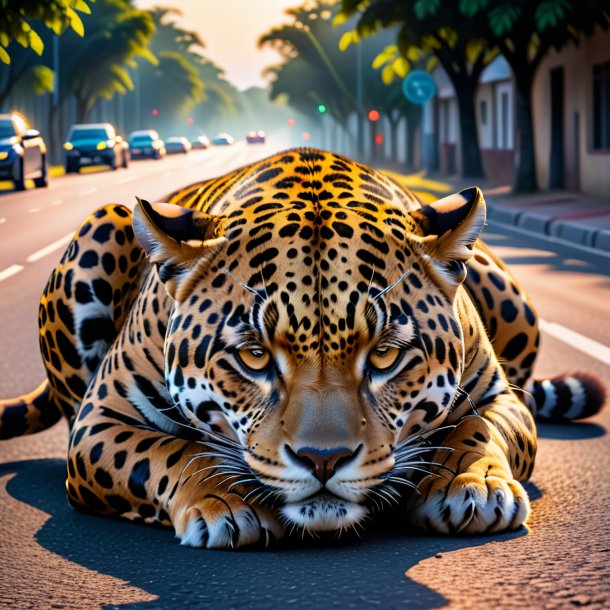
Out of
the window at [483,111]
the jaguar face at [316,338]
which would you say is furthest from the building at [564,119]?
the jaguar face at [316,338]

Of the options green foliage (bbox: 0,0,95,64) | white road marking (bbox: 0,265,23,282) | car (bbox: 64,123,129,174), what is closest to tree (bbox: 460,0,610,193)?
white road marking (bbox: 0,265,23,282)

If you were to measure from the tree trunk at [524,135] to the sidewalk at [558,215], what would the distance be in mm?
407

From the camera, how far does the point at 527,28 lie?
28562 millimetres

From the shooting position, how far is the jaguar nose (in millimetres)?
3469

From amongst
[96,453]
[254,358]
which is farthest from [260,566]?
[96,453]

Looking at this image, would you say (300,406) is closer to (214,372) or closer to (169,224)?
(214,372)

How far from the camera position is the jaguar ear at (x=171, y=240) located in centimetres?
396

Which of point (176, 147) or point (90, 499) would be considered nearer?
point (90, 499)

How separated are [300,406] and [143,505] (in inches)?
36.8

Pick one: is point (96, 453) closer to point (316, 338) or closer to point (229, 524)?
point (229, 524)

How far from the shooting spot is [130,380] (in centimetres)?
452

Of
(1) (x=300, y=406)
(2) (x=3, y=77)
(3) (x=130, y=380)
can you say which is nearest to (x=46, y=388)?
(3) (x=130, y=380)

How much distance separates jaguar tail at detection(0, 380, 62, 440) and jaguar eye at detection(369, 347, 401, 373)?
2263mm

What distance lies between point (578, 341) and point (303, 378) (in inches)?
240
